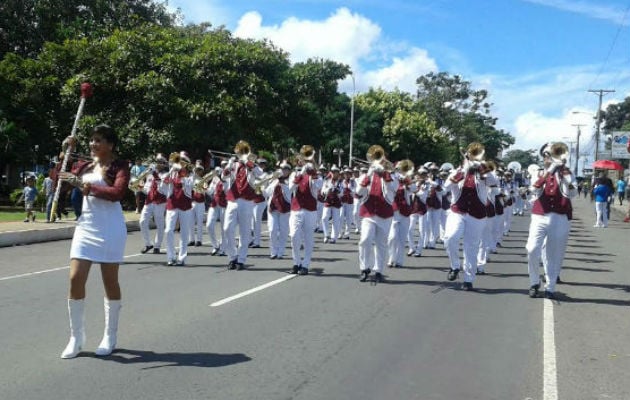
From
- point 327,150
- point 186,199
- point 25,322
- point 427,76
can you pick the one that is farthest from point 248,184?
point 427,76

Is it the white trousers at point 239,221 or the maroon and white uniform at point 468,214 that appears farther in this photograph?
the white trousers at point 239,221

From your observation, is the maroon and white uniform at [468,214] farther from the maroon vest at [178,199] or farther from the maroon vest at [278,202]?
the maroon vest at [178,199]

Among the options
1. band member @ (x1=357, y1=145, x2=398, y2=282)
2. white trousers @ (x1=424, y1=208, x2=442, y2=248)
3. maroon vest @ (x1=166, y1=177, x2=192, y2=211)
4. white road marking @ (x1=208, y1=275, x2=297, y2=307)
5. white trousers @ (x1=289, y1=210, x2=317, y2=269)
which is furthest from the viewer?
white trousers @ (x1=424, y1=208, x2=442, y2=248)

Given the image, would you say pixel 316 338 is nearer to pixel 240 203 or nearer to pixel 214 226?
pixel 240 203

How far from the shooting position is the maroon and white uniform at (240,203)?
39.8 feet

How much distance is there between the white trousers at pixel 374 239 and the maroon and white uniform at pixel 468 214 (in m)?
0.98

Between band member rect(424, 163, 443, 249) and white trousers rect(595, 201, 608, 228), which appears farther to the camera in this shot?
white trousers rect(595, 201, 608, 228)

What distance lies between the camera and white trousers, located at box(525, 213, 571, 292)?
9820 mm

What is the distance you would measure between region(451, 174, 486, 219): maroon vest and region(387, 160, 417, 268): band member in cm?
255

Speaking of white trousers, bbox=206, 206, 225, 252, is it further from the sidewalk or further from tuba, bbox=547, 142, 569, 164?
tuba, bbox=547, 142, 569, 164

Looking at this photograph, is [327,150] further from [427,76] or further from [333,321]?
[333,321]

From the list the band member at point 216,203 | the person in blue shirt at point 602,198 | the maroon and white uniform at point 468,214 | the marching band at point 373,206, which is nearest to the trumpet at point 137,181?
the marching band at point 373,206

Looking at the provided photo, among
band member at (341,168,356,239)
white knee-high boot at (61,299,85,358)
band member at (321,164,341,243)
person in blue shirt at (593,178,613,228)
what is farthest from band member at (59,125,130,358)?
person in blue shirt at (593,178,613,228)

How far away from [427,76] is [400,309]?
8118 centimetres
